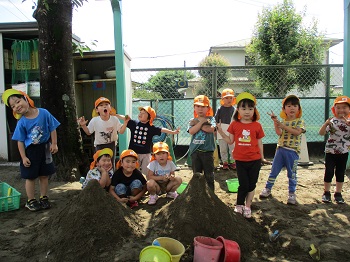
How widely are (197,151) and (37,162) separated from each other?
2.26 m

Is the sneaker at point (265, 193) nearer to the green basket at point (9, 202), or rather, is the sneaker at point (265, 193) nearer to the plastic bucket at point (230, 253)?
the plastic bucket at point (230, 253)

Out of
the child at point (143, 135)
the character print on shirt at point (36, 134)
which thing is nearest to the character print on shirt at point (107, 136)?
the child at point (143, 135)

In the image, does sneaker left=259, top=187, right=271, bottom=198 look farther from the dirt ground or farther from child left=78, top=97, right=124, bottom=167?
child left=78, top=97, right=124, bottom=167

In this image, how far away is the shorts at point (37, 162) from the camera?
4297mm

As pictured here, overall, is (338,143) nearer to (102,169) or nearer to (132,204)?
(132,204)

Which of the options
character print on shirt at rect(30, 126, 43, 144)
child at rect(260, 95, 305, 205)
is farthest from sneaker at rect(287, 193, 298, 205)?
Result: character print on shirt at rect(30, 126, 43, 144)

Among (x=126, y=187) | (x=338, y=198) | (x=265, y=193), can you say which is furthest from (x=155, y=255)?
(x=338, y=198)

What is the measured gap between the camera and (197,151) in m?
4.55

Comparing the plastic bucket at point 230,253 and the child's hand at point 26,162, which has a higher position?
the child's hand at point 26,162

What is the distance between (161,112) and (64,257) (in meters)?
5.20

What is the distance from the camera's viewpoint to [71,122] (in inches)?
Result: 227

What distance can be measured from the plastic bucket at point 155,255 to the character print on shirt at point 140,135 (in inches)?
107

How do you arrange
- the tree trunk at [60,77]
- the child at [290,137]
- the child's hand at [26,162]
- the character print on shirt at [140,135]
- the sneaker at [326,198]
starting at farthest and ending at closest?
1. the tree trunk at [60,77]
2. the character print on shirt at [140,135]
3. the sneaker at [326,198]
4. the child at [290,137]
5. the child's hand at [26,162]

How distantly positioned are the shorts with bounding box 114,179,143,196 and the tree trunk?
1.62 m
